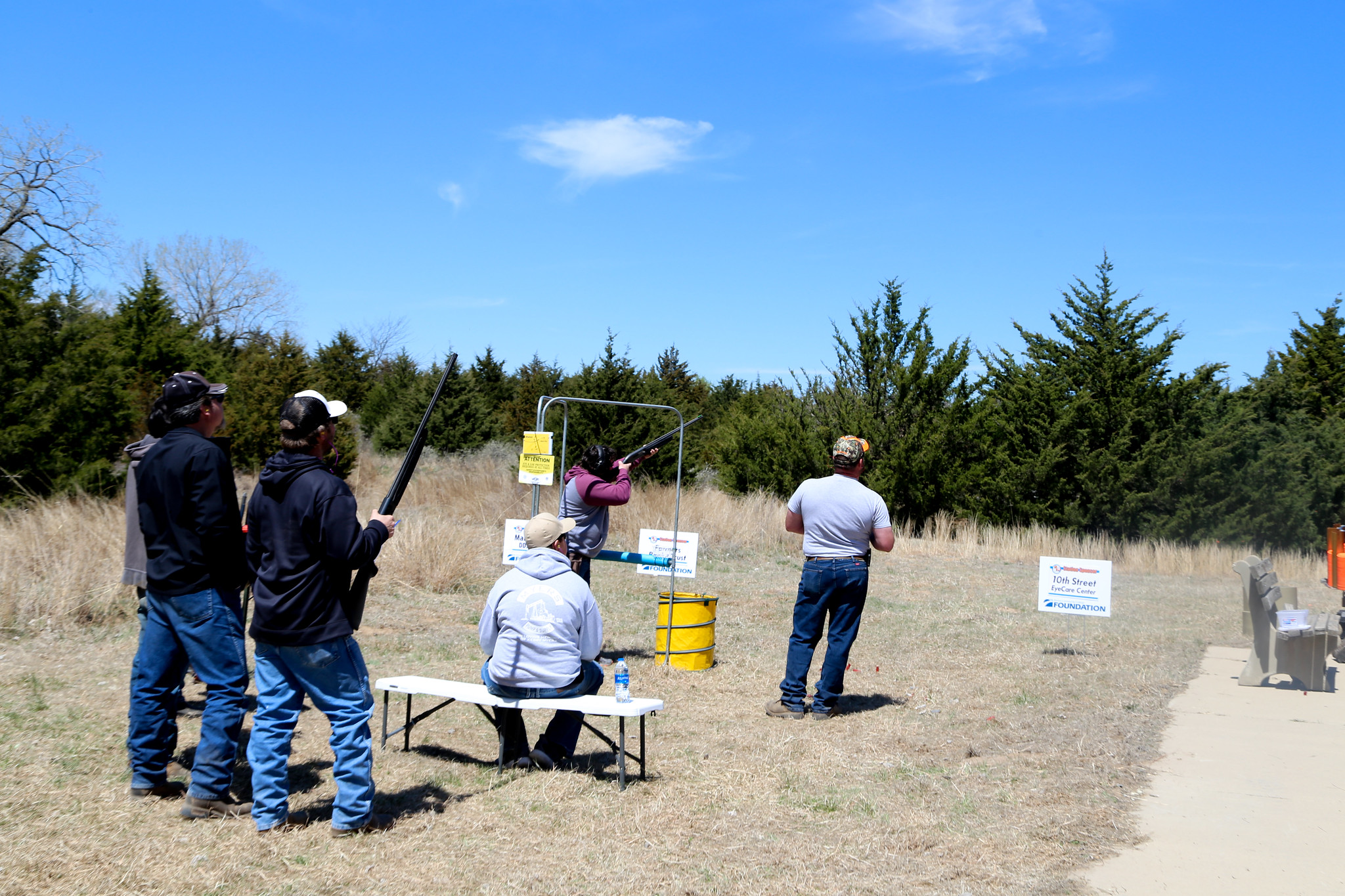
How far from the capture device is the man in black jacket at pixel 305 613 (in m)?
4.21

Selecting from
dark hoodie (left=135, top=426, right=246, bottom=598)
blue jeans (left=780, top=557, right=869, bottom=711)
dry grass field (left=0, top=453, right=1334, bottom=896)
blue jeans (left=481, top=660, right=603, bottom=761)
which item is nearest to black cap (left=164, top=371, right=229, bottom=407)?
dark hoodie (left=135, top=426, right=246, bottom=598)

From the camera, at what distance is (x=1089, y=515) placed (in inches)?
893

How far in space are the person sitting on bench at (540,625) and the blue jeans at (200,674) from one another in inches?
49.1

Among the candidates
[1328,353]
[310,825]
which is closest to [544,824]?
[310,825]

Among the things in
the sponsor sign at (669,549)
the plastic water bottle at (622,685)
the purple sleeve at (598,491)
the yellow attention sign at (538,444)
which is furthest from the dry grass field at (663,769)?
the yellow attention sign at (538,444)

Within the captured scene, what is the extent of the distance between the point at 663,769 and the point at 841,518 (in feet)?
6.84

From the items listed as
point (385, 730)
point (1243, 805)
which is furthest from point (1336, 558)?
point (385, 730)

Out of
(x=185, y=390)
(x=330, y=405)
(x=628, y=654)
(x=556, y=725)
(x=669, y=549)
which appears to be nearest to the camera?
(x=185, y=390)

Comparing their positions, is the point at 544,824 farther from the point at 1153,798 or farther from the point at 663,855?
the point at 1153,798

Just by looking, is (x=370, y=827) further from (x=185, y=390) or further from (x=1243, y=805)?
(x=1243, y=805)

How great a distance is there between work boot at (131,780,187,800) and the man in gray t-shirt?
3.80 metres

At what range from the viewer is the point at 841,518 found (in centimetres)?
678

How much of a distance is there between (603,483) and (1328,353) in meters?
29.3

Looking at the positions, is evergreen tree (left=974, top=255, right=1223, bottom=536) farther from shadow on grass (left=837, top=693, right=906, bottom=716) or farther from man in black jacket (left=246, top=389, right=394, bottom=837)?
man in black jacket (left=246, top=389, right=394, bottom=837)
